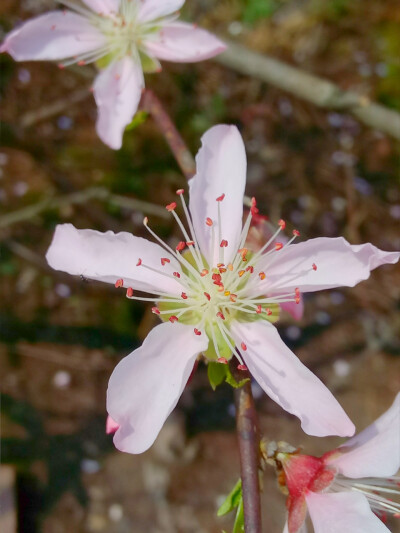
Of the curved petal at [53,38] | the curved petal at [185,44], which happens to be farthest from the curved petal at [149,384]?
the curved petal at [53,38]

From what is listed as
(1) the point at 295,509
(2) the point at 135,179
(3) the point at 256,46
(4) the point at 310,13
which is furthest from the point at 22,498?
(4) the point at 310,13

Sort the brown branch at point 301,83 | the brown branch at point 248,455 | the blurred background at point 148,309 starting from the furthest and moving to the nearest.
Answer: the blurred background at point 148,309 → the brown branch at point 301,83 → the brown branch at point 248,455

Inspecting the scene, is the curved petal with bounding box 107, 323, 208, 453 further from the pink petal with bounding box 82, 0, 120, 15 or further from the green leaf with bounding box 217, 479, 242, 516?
the pink petal with bounding box 82, 0, 120, 15

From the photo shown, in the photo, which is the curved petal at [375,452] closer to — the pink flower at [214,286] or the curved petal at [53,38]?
the pink flower at [214,286]

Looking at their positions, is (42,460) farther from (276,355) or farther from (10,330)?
(276,355)

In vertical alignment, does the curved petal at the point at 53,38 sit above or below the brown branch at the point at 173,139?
above

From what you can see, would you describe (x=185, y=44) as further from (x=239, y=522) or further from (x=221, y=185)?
(x=239, y=522)

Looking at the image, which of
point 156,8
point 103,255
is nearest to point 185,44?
point 156,8
